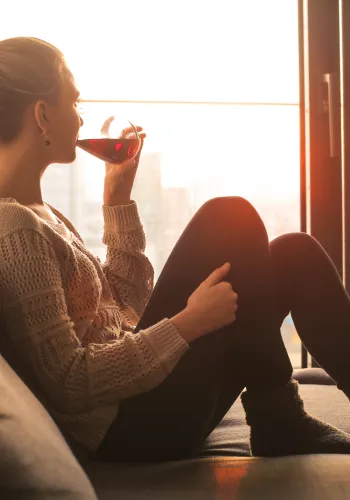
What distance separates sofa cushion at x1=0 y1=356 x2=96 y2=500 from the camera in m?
0.78

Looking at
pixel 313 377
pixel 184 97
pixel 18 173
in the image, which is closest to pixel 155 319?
pixel 18 173

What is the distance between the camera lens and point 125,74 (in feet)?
9.29

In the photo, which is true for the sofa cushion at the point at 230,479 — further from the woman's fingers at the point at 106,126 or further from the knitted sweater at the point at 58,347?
the woman's fingers at the point at 106,126

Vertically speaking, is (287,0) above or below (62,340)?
above

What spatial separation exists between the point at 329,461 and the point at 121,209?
0.79 meters

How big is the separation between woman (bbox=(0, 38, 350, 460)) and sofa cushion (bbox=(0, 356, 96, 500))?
257 millimetres

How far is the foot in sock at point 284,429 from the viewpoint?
4.19 ft

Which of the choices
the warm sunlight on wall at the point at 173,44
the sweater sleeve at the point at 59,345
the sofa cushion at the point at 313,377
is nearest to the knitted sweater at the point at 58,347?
the sweater sleeve at the point at 59,345

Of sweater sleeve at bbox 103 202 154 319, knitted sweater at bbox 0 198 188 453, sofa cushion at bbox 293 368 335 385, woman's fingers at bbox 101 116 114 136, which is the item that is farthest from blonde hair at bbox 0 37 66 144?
sofa cushion at bbox 293 368 335 385

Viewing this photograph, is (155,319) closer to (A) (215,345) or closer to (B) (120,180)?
(A) (215,345)

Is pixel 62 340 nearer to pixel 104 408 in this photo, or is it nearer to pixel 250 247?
pixel 104 408

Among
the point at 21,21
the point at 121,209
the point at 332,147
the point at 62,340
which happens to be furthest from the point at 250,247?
the point at 21,21

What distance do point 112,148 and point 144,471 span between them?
0.72m

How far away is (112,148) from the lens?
1.60 meters
